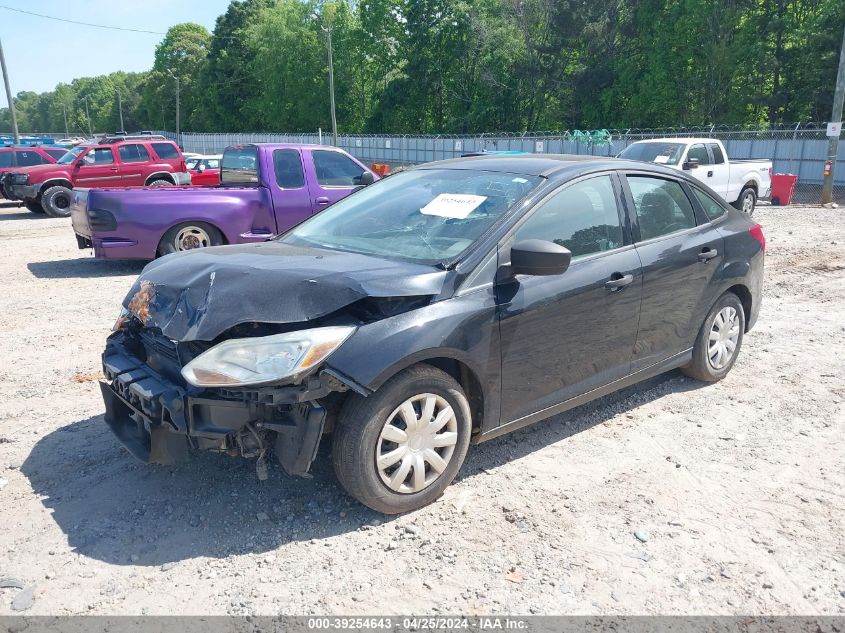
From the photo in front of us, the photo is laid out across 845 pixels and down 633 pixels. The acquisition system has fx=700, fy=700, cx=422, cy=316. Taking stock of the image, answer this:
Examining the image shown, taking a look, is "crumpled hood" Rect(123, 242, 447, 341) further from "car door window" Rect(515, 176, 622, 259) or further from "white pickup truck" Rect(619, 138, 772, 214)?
"white pickup truck" Rect(619, 138, 772, 214)

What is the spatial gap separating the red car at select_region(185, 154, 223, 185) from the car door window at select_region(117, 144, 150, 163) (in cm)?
122

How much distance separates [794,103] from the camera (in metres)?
41.3

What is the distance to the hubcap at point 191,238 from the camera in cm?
945

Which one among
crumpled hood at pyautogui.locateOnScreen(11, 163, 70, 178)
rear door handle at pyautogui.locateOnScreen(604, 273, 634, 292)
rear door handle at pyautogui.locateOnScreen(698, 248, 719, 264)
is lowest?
rear door handle at pyautogui.locateOnScreen(604, 273, 634, 292)

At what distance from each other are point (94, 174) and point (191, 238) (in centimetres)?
1012

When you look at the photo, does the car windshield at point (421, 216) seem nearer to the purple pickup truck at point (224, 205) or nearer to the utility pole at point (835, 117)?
the purple pickup truck at point (224, 205)

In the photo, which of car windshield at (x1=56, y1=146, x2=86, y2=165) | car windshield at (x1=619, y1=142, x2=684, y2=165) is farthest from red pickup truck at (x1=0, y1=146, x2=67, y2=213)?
car windshield at (x1=619, y1=142, x2=684, y2=165)

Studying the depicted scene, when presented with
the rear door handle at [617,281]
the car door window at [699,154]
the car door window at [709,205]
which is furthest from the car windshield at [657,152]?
the rear door handle at [617,281]

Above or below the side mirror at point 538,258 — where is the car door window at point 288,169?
above

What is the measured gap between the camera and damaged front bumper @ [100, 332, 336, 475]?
122 inches

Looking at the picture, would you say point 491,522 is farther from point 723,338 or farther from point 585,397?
point 723,338

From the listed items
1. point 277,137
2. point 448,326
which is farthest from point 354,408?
point 277,137

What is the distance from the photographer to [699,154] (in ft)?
51.5

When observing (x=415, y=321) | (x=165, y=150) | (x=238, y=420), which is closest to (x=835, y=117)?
(x=165, y=150)
